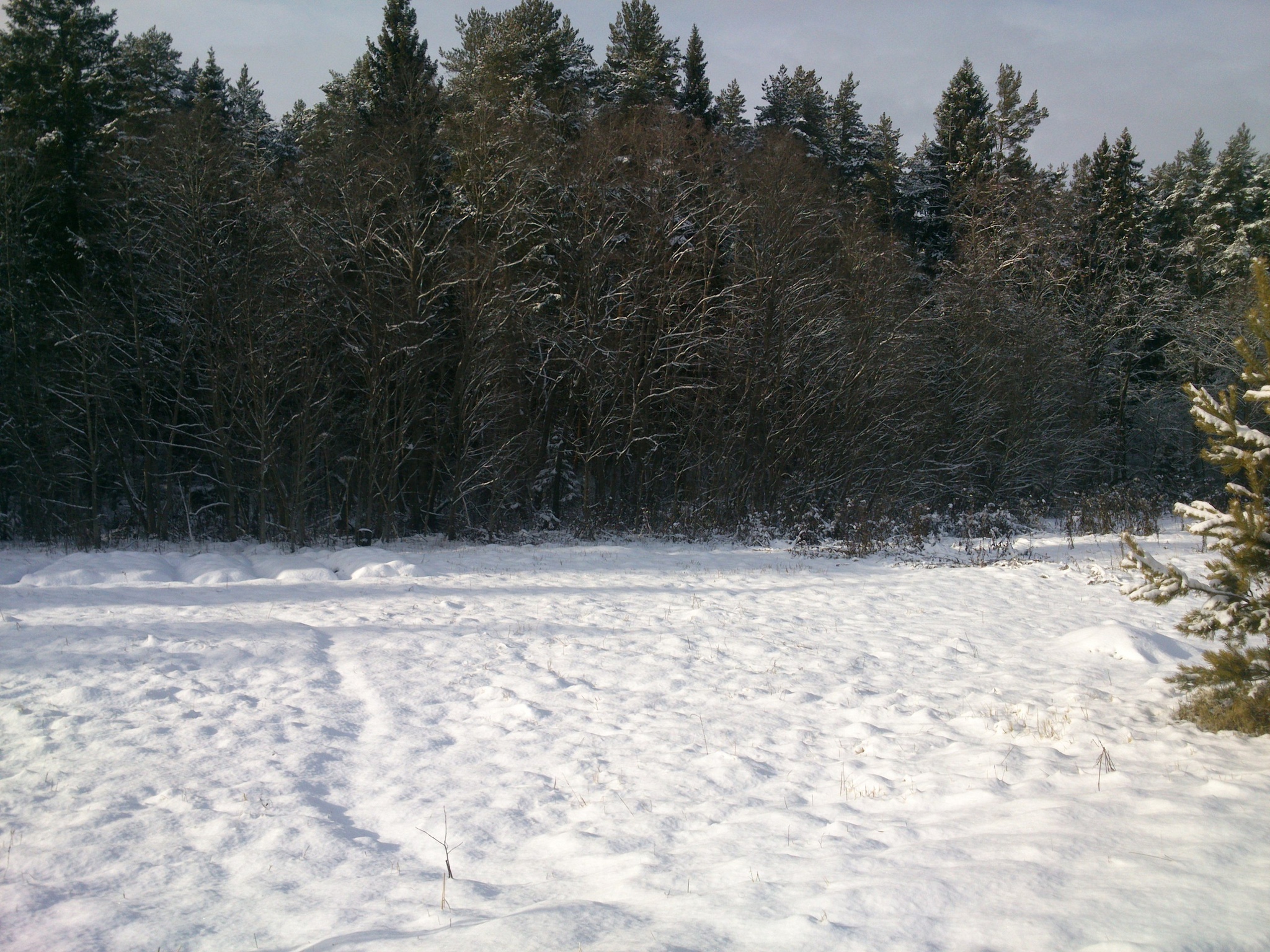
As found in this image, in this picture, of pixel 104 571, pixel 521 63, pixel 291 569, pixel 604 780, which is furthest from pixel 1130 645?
pixel 521 63

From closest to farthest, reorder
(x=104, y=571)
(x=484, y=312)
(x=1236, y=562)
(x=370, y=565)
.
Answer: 1. (x=1236, y=562)
2. (x=104, y=571)
3. (x=370, y=565)
4. (x=484, y=312)

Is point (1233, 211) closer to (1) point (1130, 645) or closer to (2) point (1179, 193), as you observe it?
(2) point (1179, 193)

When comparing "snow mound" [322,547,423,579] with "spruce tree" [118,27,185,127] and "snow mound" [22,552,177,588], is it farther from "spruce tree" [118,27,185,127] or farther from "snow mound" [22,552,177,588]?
"spruce tree" [118,27,185,127]

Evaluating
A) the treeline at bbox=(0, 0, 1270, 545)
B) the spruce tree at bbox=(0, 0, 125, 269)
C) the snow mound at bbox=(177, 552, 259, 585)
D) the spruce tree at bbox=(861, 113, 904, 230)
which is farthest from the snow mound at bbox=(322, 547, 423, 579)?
the spruce tree at bbox=(861, 113, 904, 230)

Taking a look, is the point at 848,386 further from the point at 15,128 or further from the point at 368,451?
the point at 15,128

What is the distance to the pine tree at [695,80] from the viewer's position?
1096 inches

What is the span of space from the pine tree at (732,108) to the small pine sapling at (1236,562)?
29.7 meters

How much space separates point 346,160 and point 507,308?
4.69 metres

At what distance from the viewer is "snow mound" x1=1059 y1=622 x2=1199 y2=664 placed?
876cm

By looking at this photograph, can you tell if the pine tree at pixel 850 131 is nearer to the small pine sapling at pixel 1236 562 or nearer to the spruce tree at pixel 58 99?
the spruce tree at pixel 58 99

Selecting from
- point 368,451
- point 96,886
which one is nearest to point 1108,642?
point 96,886

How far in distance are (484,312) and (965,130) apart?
23.9 meters

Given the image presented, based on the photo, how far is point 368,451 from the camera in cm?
1966

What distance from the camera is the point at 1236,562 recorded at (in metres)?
5.45
